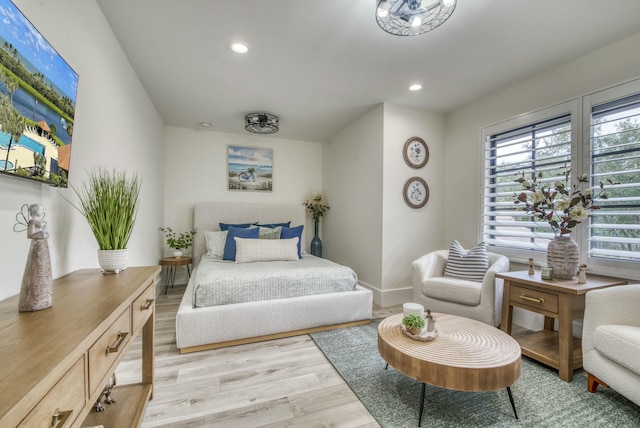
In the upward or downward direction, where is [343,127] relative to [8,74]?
upward

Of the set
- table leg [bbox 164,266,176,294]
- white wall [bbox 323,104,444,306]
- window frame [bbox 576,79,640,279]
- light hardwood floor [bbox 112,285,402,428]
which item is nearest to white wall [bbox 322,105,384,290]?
white wall [bbox 323,104,444,306]

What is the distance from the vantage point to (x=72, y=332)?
0.77 metres

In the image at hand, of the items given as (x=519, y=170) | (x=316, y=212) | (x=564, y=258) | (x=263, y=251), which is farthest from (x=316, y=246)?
(x=564, y=258)

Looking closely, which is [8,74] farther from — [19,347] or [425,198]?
[425,198]

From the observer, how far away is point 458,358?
1.48 m

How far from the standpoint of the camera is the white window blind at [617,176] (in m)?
2.11

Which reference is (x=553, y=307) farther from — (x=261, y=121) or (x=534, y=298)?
(x=261, y=121)

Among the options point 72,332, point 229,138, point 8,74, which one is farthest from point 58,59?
point 229,138

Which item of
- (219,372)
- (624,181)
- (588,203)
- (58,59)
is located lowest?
(219,372)

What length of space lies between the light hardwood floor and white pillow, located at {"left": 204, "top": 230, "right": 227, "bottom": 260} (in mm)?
1402

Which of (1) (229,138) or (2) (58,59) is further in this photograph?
(1) (229,138)

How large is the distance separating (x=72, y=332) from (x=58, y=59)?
125 centimetres

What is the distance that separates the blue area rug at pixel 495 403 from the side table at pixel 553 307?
0.34 ft

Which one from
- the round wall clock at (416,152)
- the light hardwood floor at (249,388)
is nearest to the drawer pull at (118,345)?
the light hardwood floor at (249,388)
